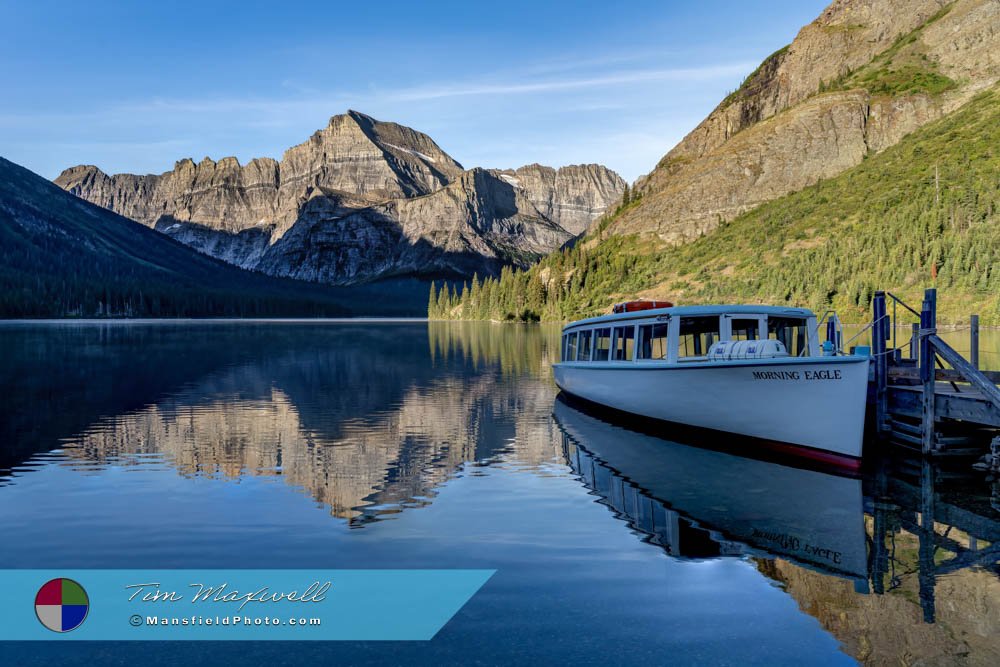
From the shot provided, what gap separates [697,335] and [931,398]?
8.70 meters

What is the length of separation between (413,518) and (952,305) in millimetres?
117432

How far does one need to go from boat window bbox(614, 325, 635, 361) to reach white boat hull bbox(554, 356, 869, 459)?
2771mm

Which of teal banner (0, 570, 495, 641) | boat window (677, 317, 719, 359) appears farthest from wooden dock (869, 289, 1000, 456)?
teal banner (0, 570, 495, 641)

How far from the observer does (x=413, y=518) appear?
707 inches

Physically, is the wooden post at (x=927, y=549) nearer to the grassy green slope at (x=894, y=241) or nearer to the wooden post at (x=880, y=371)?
the wooden post at (x=880, y=371)

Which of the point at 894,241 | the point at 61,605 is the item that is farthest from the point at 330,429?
the point at 894,241

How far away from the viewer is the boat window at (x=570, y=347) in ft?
142

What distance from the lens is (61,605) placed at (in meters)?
12.2

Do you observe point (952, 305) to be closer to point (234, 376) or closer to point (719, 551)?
point (234, 376)

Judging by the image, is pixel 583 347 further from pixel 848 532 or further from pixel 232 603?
pixel 232 603

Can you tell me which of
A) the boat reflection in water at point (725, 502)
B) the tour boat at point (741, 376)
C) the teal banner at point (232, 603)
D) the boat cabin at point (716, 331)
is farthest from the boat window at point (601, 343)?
the teal banner at point (232, 603)

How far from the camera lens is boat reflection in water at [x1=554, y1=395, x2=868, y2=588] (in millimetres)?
15750

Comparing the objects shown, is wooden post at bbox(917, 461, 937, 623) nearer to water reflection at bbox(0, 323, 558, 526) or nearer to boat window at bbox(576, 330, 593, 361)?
water reflection at bbox(0, 323, 558, 526)

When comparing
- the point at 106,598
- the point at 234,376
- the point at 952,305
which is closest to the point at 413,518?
the point at 106,598
